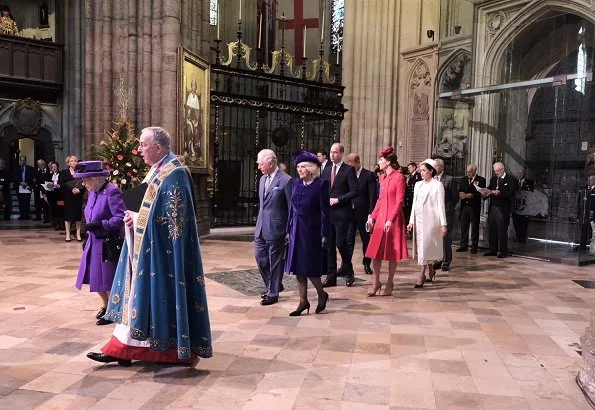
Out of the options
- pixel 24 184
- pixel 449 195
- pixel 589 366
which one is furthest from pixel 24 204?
pixel 589 366

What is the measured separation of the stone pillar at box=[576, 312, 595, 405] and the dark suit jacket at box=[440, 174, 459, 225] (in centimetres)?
507

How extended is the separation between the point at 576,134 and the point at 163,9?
8204 millimetres

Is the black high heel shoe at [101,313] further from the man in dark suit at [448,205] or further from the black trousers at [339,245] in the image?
the man in dark suit at [448,205]

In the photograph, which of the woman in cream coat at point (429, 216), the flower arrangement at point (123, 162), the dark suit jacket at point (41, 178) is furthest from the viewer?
the dark suit jacket at point (41, 178)

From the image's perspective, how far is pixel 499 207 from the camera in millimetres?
9883

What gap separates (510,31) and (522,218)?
13.8 feet

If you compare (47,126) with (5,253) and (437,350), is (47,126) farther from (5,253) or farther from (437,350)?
(437,350)

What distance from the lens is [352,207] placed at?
717 cm

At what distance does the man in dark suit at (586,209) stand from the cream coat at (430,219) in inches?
166

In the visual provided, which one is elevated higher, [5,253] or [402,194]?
[402,194]

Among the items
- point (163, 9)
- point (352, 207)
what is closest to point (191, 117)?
point (163, 9)

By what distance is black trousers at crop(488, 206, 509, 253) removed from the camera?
9742mm

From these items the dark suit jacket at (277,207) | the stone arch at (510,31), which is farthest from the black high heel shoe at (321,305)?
the stone arch at (510,31)

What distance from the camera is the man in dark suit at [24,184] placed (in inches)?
543
